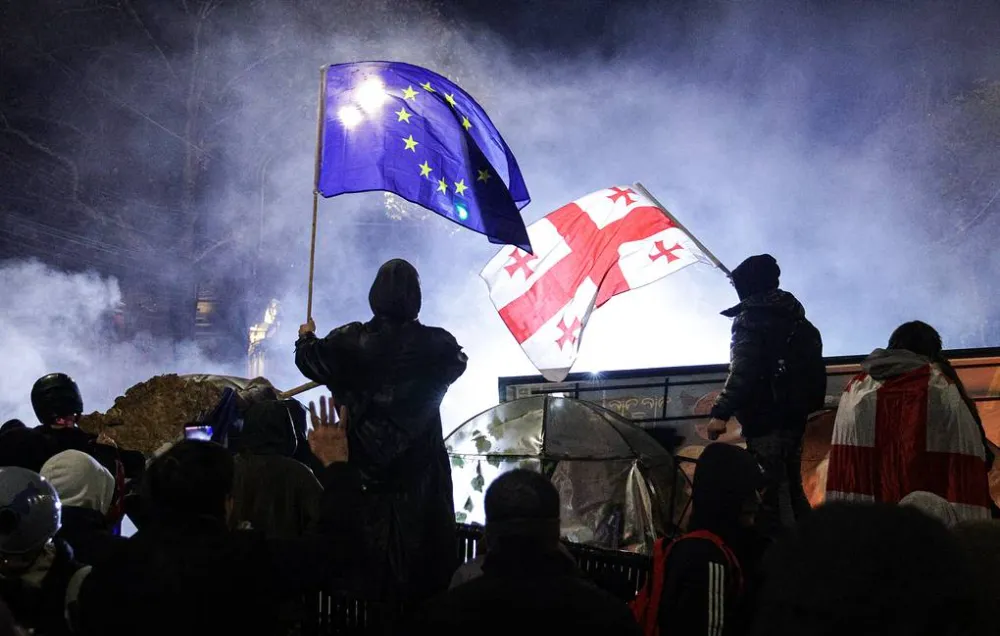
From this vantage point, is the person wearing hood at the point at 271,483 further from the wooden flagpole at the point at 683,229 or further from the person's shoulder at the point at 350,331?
the wooden flagpole at the point at 683,229

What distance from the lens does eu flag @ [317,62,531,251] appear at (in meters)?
5.60

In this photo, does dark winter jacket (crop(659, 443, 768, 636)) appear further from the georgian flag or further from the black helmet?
the black helmet

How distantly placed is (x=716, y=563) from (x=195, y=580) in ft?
5.36

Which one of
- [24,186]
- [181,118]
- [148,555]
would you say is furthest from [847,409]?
[181,118]

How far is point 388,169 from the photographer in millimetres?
5641

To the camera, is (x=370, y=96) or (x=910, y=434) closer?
(x=910, y=434)

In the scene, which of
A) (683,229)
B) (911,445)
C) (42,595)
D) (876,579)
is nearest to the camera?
(876,579)

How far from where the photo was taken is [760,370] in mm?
4711

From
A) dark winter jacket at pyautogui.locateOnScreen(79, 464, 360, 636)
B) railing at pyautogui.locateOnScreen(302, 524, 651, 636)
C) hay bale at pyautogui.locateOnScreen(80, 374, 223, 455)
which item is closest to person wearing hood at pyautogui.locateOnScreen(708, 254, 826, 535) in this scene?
railing at pyautogui.locateOnScreen(302, 524, 651, 636)

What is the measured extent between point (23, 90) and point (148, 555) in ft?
73.9

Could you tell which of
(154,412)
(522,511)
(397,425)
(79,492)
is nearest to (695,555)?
(522,511)

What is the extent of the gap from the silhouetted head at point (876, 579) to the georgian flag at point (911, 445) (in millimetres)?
3092

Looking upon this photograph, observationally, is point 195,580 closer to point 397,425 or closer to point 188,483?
point 188,483

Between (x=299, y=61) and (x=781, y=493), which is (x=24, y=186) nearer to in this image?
(x=299, y=61)
